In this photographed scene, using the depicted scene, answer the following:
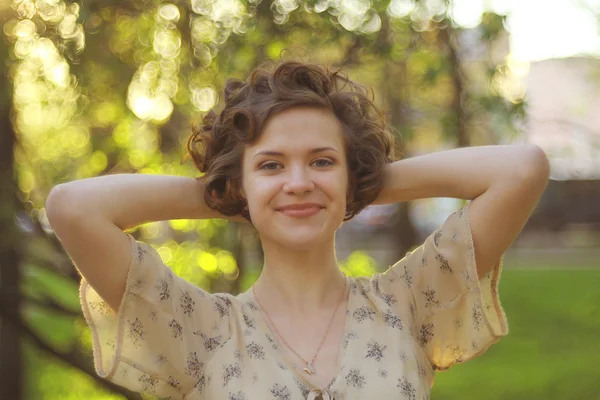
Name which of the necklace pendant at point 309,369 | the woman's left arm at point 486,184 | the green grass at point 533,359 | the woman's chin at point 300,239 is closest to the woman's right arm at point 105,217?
the woman's chin at point 300,239

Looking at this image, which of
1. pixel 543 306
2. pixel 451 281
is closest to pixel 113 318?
pixel 451 281

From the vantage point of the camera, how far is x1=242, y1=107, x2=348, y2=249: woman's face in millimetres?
1839

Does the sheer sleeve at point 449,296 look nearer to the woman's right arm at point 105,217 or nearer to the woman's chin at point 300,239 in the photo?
the woman's chin at point 300,239

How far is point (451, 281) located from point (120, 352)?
694 mm

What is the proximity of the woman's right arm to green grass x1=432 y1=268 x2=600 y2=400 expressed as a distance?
5.41 meters

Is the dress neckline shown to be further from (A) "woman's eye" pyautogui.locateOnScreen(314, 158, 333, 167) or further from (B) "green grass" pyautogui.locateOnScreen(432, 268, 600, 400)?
(B) "green grass" pyautogui.locateOnScreen(432, 268, 600, 400)

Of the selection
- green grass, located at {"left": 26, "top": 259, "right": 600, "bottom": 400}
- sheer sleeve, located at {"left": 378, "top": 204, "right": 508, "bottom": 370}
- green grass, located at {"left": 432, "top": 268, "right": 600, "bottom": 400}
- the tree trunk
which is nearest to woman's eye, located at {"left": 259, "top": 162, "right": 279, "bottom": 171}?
sheer sleeve, located at {"left": 378, "top": 204, "right": 508, "bottom": 370}

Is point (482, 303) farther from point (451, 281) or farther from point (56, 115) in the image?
point (56, 115)

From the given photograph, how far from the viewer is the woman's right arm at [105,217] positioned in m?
1.77

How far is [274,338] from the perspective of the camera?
1.90 meters

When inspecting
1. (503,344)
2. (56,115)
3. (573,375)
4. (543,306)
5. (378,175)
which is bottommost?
(543,306)

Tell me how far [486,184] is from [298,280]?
0.43 metres

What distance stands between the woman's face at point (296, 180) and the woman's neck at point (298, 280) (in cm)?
6

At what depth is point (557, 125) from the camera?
16.4ft
